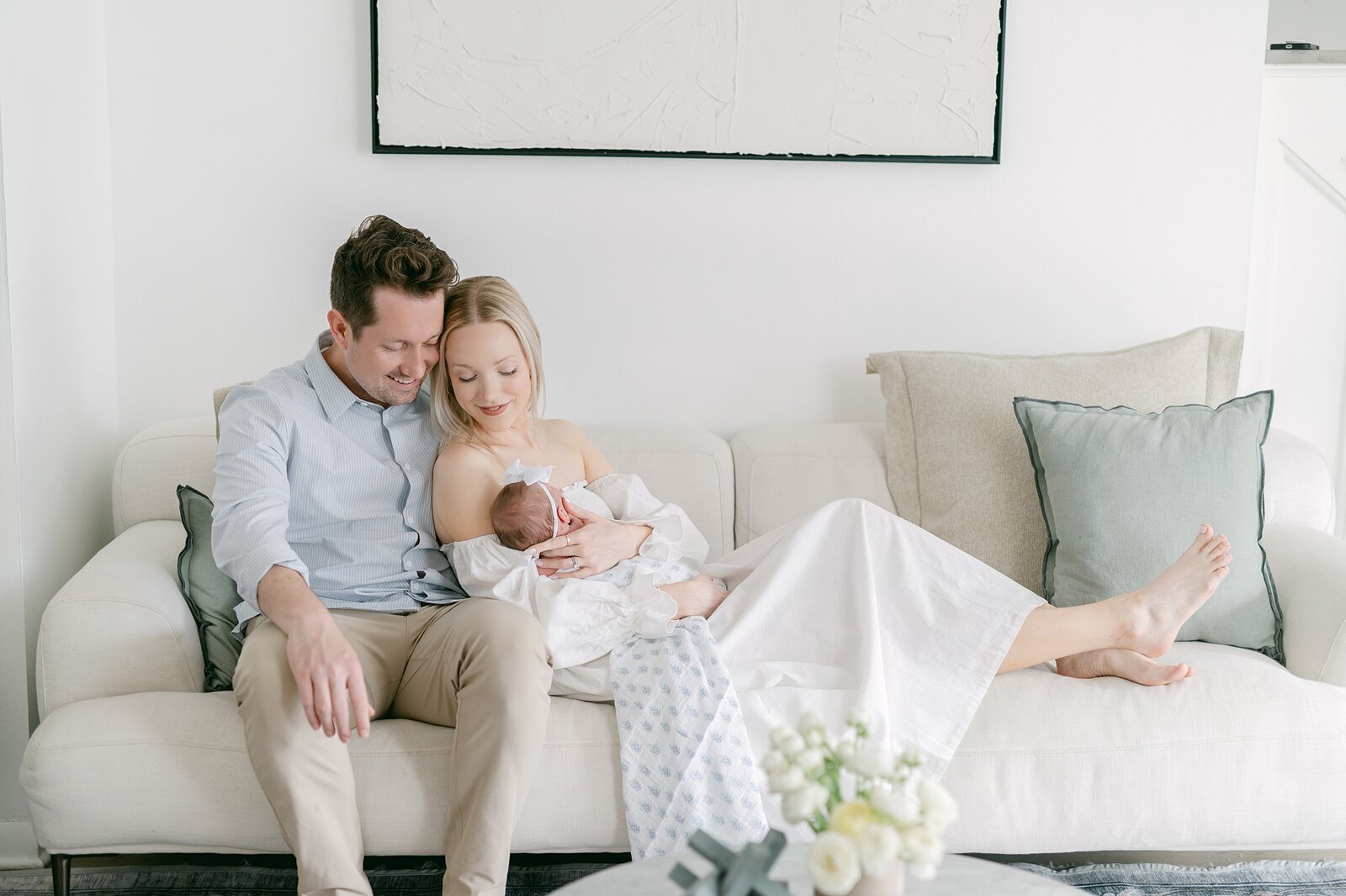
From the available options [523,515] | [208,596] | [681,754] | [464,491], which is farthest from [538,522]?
[208,596]

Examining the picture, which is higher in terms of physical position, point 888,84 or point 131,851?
point 888,84

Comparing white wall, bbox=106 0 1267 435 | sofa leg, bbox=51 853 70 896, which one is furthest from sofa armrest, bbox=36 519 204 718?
white wall, bbox=106 0 1267 435

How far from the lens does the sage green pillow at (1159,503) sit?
1943 millimetres

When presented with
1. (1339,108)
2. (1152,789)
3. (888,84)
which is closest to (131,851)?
(1152,789)

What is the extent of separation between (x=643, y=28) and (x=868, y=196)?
65cm

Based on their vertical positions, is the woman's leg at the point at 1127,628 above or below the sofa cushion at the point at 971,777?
above

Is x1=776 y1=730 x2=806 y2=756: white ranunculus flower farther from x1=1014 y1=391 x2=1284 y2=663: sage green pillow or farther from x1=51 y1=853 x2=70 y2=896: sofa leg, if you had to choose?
x1=51 y1=853 x2=70 y2=896: sofa leg

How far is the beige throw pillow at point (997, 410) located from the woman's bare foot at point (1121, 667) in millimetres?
327

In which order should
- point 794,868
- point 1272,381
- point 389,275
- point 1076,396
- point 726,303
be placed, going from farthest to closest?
point 1272,381
point 726,303
point 1076,396
point 389,275
point 794,868

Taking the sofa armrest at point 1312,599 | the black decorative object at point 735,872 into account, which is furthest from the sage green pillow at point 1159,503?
the black decorative object at point 735,872

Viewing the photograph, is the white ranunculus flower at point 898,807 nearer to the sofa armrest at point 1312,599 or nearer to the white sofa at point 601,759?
the white sofa at point 601,759

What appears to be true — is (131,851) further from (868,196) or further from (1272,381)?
(1272,381)

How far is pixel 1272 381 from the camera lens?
2787 mm

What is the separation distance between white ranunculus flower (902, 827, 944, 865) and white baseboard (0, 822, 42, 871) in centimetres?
181
